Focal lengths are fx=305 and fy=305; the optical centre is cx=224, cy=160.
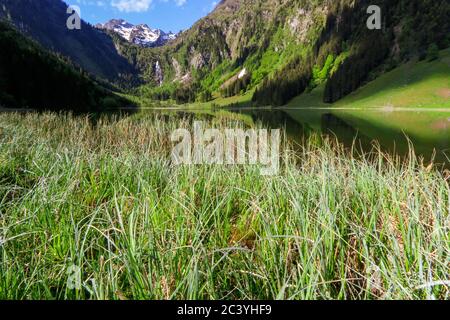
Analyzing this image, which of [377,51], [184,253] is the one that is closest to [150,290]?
[184,253]

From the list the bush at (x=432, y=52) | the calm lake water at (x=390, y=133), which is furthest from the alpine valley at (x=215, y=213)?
the bush at (x=432, y=52)

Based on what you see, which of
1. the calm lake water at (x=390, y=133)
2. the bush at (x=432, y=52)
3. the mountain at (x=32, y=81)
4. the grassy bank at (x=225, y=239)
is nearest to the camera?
the grassy bank at (x=225, y=239)

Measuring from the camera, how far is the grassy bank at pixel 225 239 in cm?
233

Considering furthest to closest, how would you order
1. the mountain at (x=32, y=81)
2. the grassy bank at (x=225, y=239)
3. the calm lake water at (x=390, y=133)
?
1. the mountain at (x=32, y=81)
2. the calm lake water at (x=390, y=133)
3. the grassy bank at (x=225, y=239)

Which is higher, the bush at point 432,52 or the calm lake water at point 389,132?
the bush at point 432,52

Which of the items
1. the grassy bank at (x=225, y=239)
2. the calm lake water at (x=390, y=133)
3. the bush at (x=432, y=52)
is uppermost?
the bush at (x=432, y=52)

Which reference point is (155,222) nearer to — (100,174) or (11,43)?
(100,174)

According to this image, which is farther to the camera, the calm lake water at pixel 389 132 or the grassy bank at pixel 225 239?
the calm lake water at pixel 389 132

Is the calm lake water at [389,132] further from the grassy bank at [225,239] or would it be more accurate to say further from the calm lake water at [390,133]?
the grassy bank at [225,239]

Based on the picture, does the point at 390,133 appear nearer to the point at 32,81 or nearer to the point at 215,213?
the point at 215,213

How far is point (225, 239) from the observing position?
357cm

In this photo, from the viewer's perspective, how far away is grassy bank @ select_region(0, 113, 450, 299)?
233cm

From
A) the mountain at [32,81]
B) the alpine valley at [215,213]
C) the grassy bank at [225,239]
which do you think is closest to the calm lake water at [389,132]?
the alpine valley at [215,213]

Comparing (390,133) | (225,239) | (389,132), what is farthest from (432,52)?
(225,239)
